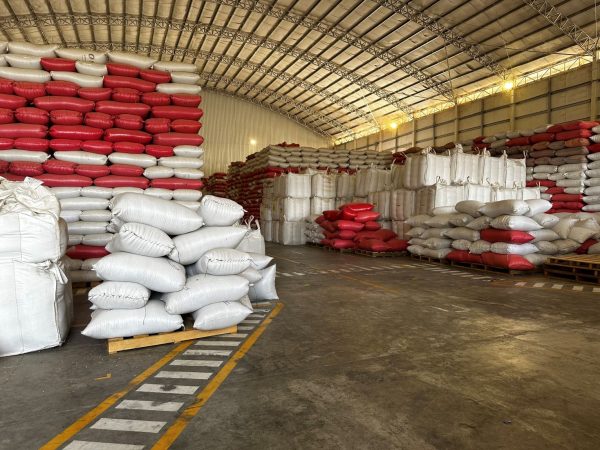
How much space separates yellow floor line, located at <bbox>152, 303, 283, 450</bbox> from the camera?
2.18 meters

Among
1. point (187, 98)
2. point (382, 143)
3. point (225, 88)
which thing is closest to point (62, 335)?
point (187, 98)

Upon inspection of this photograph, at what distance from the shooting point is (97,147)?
674cm

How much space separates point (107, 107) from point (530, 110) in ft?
58.5

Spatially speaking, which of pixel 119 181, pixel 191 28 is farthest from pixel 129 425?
pixel 191 28

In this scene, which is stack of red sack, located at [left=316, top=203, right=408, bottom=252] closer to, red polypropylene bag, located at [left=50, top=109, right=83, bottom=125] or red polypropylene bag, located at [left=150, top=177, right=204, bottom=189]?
red polypropylene bag, located at [left=150, top=177, right=204, bottom=189]

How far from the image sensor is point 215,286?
3906 mm

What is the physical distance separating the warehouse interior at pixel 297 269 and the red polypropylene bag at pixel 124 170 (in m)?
0.04

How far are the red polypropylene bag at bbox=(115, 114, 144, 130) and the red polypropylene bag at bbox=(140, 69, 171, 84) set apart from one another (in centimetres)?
75

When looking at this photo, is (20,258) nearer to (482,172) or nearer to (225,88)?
(482,172)

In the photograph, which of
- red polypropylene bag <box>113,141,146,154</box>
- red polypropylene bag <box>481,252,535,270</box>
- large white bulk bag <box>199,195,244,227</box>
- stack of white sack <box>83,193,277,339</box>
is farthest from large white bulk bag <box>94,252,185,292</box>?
red polypropylene bag <box>481,252,535,270</box>

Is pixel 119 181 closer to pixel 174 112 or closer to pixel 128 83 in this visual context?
pixel 174 112

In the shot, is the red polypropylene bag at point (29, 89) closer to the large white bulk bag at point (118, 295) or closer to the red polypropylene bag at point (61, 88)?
the red polypropylene bag at point (61, 88)

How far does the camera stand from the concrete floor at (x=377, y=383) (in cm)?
225

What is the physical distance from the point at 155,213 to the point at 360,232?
8449 mm
